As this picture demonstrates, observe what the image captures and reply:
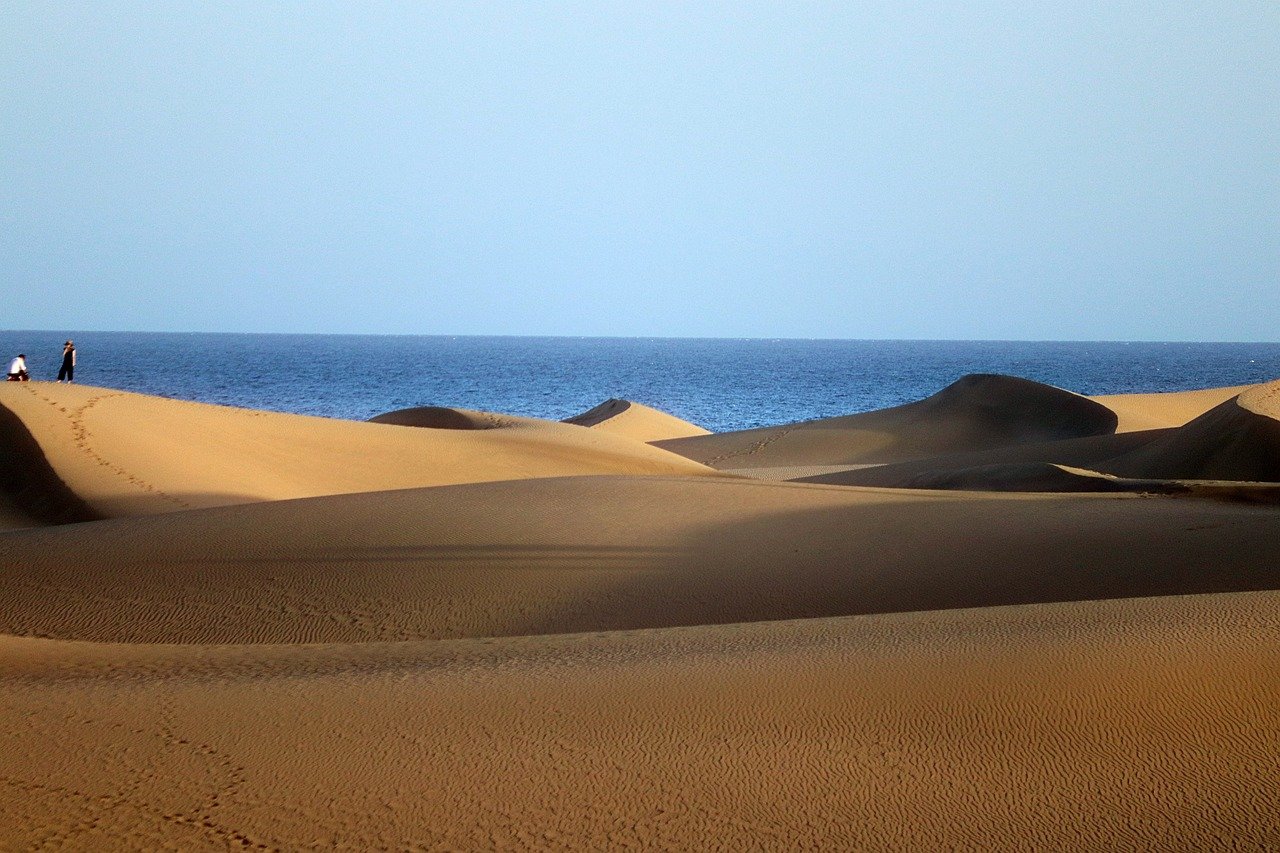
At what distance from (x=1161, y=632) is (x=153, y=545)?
707 cm

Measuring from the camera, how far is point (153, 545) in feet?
28.6

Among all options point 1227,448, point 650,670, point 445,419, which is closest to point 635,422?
point 445,419

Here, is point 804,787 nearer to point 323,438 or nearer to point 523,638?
point 523,638

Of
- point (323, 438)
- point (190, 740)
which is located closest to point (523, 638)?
point (190, 740)

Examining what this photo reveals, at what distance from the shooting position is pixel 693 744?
388 centimetres

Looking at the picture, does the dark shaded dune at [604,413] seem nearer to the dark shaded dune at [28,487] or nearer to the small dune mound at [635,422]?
the small dune mound at [635,422]

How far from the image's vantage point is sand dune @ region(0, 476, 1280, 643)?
719 cm

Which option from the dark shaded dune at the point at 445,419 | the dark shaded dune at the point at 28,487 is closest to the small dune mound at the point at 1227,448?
the dark shaded dune at the point at 445,419

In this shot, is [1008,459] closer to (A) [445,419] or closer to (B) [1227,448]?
(B) [1227,448]

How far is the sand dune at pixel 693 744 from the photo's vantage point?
10.8 feet

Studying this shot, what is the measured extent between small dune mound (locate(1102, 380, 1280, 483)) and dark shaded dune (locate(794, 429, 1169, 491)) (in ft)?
6.73

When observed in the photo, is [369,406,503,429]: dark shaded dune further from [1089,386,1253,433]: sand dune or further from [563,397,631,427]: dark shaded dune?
[1089,386,1253,433]: sand dune

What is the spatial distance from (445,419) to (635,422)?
1098 centimetres

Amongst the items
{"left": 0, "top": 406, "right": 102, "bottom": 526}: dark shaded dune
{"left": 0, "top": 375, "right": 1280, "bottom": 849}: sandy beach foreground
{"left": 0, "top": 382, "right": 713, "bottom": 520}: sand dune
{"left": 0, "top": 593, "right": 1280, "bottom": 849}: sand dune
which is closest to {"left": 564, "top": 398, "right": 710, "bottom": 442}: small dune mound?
{"left": 0, "top": 382, "right": 713, "bottom": 520}: sand dune
